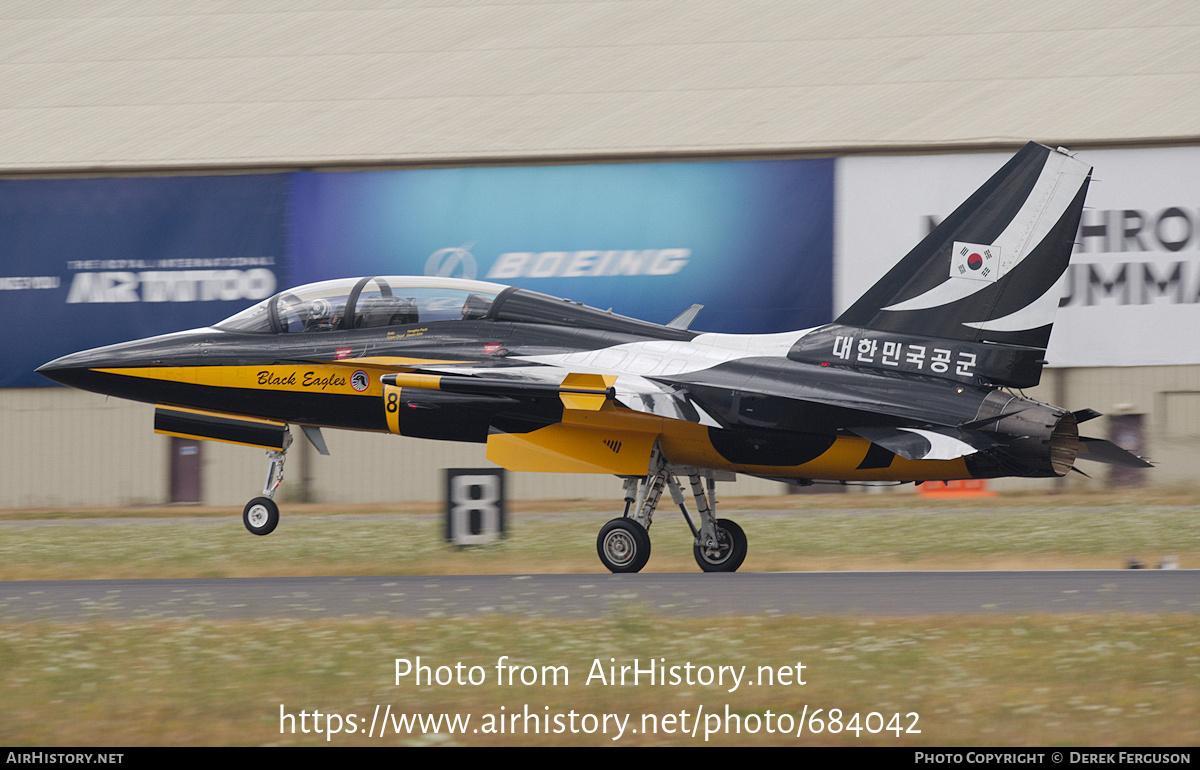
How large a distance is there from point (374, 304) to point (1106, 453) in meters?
8.40

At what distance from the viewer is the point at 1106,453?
11.3m

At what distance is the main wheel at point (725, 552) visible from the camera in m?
13.7

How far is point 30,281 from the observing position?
88.5 feet

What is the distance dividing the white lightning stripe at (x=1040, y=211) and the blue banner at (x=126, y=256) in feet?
60.3

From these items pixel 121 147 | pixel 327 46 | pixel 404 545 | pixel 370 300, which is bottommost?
pixel 404 545

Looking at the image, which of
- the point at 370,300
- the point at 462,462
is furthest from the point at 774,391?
the point at 462,462

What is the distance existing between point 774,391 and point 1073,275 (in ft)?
51.2

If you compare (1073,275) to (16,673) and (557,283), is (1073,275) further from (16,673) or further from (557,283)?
(16,673)

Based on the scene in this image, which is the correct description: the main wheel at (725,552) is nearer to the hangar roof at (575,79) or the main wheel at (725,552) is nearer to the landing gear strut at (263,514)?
the landing gear strut at (263,514)

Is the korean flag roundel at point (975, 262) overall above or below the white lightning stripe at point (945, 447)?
above

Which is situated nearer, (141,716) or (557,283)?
(141,716)

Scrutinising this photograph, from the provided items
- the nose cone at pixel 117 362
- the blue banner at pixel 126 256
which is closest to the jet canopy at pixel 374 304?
the nose cone at pixel 117 362

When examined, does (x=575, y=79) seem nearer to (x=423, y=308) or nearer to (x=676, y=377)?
(x=423, y=308)

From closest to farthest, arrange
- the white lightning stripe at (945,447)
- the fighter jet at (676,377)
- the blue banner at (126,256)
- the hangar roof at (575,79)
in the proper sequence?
1. the white lightning stripe at (945,447)
2. the fighter jet at (676,377)
3. the hangar roof at (575,79)
4. the blue banner at (126,256)
